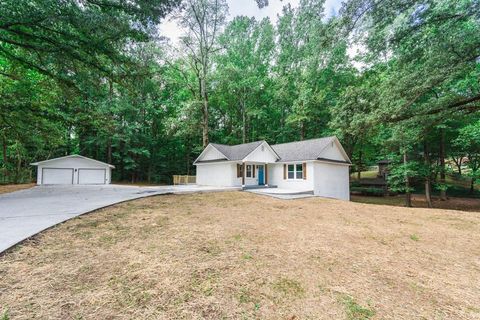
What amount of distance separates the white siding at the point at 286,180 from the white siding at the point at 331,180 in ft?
1.27

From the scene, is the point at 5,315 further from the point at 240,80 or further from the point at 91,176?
the point at 240,80

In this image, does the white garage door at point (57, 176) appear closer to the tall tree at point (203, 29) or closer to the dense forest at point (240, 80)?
the dense forest at point (240, 80)

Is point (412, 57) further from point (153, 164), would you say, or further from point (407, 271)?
point (153, 164)

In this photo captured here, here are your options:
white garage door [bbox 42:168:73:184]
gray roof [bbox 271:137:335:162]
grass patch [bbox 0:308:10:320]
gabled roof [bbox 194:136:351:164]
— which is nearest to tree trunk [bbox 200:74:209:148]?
gabled roof [bbox 194:136:351:164]

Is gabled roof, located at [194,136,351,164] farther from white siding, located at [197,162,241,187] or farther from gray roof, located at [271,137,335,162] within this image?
white siding, located at [197,162,241,187]

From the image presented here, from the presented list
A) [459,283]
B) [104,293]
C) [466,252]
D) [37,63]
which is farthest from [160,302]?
[37,63]

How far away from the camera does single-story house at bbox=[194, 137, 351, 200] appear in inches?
568

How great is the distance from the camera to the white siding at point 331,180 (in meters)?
14.3

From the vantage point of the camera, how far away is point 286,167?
53.0 feet

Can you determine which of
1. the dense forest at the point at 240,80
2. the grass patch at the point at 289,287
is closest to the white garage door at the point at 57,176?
the dense forest at the point at 240,80

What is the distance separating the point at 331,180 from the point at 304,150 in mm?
3005

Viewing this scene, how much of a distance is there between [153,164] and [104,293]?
2664 cm

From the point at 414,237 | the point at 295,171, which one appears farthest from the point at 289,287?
the point at 295,171

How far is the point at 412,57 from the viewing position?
7.74 m
